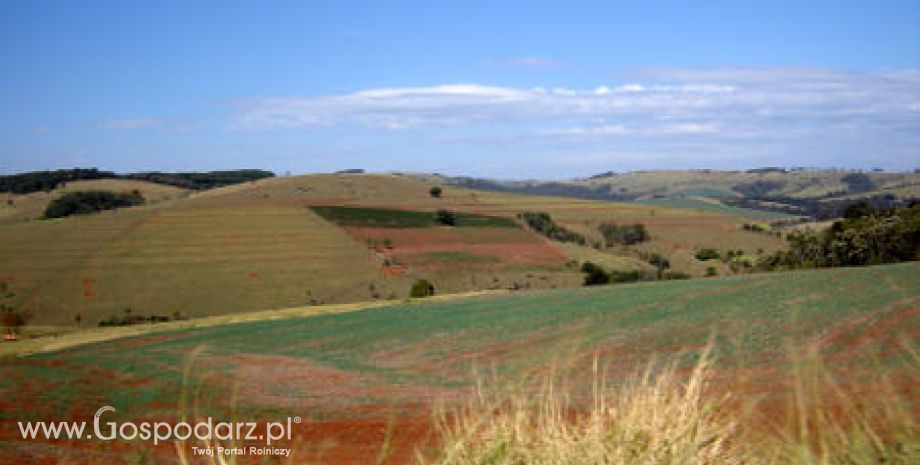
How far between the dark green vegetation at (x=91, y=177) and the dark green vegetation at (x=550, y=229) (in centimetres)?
8027

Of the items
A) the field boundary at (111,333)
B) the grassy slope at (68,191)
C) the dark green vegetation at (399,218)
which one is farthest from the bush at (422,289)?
the grassy slope at (68,191)

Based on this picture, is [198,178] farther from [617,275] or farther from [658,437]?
[658,437]

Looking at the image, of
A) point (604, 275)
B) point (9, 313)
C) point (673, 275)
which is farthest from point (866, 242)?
point (9, 313)

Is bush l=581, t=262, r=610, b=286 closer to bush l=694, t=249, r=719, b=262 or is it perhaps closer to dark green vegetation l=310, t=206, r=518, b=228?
bush l=694, t=249, r=719, b=262

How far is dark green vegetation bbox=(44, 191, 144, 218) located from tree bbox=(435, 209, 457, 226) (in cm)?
4521

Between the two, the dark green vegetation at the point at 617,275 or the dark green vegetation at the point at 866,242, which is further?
the dark green vegetation at the point at 617,275

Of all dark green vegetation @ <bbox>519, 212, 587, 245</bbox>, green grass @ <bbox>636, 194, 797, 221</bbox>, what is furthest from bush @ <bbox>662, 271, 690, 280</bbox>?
green grass @ <bbox>636, 194, 797, 221</bbox>

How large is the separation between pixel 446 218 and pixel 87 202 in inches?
2047

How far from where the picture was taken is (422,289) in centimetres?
7131

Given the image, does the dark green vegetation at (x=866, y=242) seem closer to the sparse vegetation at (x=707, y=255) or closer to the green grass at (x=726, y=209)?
the sparse vegetation at (x=707, y=255)

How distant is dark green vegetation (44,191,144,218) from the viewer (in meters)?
112

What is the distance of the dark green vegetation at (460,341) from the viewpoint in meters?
22.5

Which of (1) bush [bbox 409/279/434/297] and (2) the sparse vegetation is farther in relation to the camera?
(2) the sparse vegetation

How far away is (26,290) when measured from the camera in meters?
65.8
